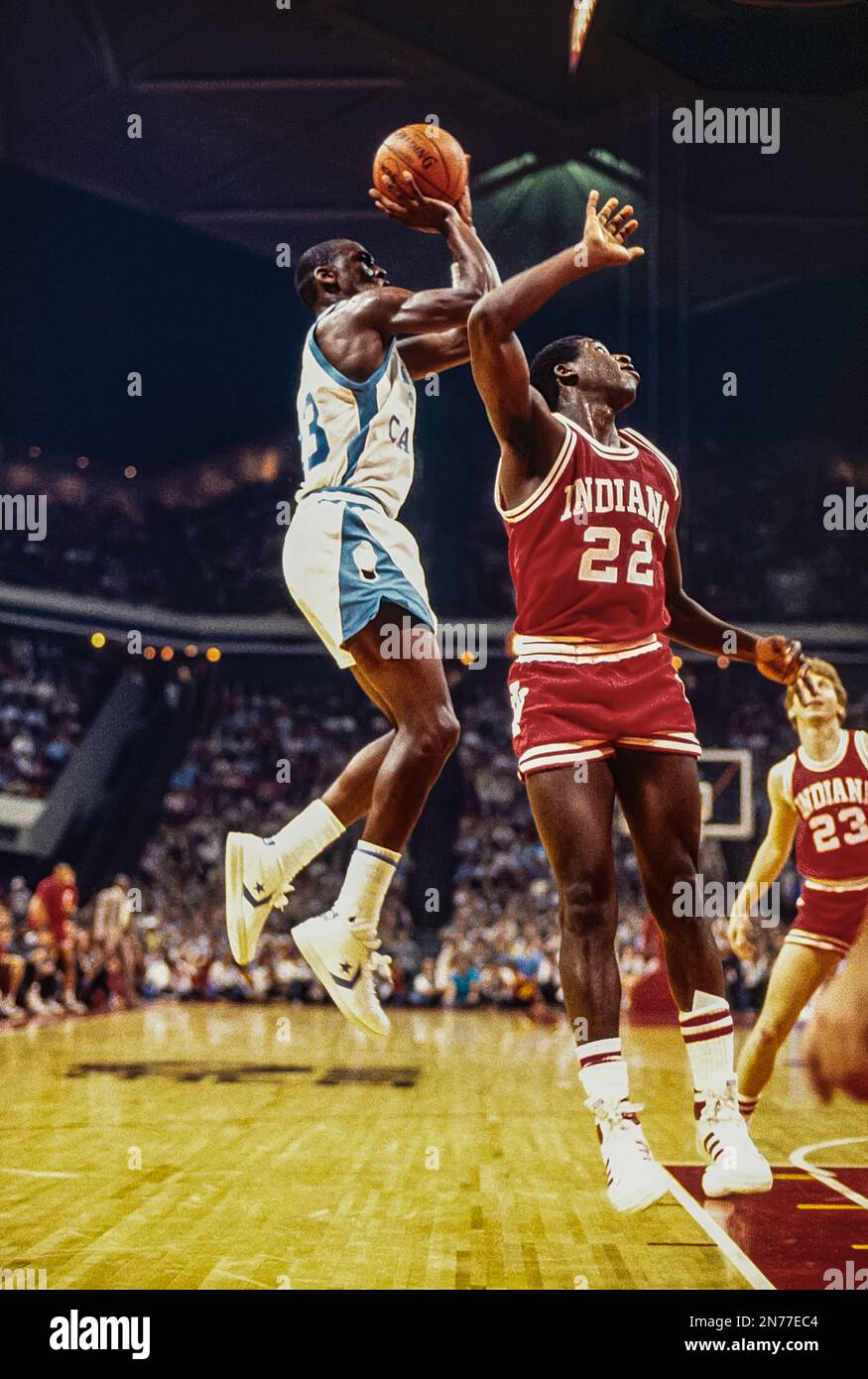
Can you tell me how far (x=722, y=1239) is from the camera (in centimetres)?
450

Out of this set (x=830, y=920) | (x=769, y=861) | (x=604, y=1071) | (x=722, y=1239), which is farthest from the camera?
(x=830, y=920)

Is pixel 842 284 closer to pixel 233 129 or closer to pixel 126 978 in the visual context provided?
pixel 233 129

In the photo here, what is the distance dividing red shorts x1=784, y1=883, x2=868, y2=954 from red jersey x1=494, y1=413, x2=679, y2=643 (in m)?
2.75

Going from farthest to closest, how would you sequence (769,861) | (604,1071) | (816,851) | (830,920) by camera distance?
(816,851) → (830,920) → (769,861) → (604,1071)

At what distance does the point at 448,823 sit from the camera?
16.3 metres

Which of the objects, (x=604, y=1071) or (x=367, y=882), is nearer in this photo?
(x=604, y=1071)

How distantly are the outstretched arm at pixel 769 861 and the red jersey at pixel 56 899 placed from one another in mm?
8446

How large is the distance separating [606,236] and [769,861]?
326cm

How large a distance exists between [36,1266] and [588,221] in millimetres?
3459

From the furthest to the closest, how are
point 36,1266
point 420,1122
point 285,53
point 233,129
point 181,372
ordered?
1. point 181,372
2. point 233,129
3. point 285,53
4. point 420,1122
5. point 36,1266

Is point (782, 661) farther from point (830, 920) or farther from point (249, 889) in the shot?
point (830, 920)

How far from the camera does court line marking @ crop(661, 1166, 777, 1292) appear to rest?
399 cm

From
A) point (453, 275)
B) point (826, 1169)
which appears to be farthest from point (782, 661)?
point (826, 1169)

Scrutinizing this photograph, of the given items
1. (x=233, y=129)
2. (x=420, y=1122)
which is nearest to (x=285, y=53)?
(x=233, y=129)
